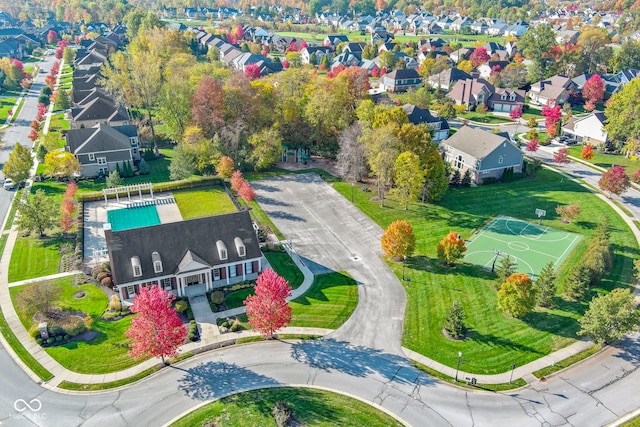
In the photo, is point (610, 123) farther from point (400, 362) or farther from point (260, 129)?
point (400, 362)

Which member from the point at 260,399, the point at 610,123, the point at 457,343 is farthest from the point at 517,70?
the point at 260,399

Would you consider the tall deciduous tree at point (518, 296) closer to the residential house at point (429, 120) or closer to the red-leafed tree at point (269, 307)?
the red-leafed tree at point (269, 307)

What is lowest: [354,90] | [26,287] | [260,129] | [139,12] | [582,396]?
[582,396]

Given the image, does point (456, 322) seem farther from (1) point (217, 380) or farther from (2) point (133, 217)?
(2) point (133, 217)

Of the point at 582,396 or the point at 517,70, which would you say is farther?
the point at 517,70

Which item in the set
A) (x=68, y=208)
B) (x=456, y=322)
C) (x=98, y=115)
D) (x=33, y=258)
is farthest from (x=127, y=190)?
(x=456, y=322)

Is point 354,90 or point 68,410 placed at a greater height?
point 354,90
